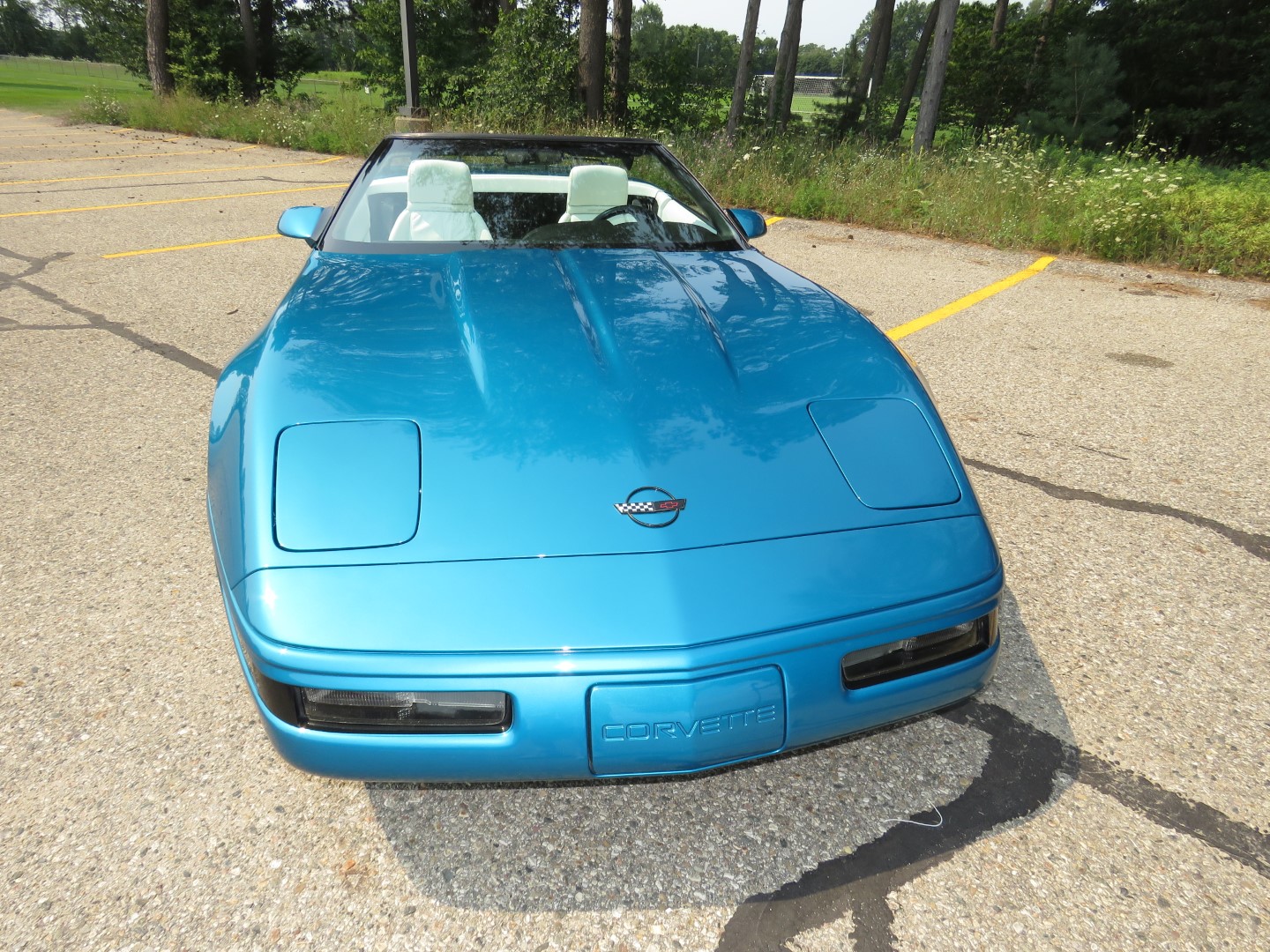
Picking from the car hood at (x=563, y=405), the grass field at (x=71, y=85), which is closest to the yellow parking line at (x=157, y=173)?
the grass field at (x=71, y=85)

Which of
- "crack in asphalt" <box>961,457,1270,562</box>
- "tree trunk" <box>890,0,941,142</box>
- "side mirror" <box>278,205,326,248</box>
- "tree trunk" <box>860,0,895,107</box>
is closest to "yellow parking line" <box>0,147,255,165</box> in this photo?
"side mirror" <box>278,205,326,248</box>

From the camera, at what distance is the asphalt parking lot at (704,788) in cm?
159

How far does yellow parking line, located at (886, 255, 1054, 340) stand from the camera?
5594 millimetres

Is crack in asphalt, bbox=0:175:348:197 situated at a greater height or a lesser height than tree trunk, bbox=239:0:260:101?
lesser

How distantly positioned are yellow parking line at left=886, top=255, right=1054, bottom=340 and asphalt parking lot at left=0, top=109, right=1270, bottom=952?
1.81 m

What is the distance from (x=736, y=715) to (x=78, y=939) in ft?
4.22

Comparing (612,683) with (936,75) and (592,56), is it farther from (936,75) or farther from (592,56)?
(592,56)

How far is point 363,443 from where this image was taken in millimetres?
1768

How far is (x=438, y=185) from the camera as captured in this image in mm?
3082

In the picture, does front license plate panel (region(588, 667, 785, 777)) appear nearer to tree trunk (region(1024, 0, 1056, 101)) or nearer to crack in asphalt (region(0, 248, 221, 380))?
crack in asphalt (region(0, 248, 221, 380))

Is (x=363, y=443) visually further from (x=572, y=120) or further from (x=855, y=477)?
(x=572, y=120)

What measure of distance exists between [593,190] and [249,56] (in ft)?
83.0

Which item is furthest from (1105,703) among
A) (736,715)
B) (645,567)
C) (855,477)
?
(645,567)

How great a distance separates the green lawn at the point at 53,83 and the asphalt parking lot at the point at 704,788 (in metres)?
24.6
